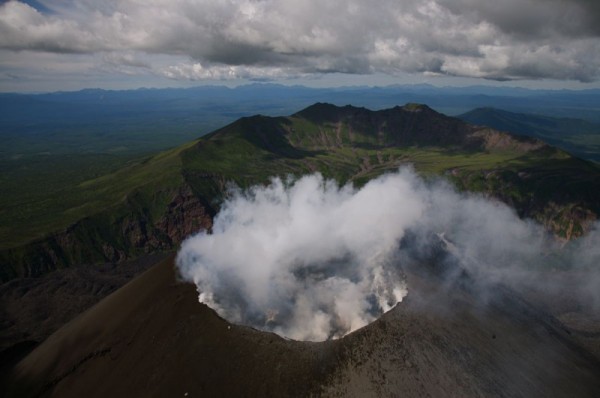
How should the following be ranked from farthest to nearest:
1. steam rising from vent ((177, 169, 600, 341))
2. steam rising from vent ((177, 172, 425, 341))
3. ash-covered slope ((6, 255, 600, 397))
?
steam rising from vent ((177, 169, 600, 341)) → steam rising from vent ((177, 172, 425, 341)) → ash-covered slope ((6, 255, 600, 397))

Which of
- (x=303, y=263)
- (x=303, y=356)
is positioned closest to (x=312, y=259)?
(x=303, y=263)

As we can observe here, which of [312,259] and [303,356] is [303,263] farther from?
[303,356]

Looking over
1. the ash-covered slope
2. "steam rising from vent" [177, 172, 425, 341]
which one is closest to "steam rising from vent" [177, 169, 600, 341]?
"steam rising from vent" [177, 172, 425, 341]

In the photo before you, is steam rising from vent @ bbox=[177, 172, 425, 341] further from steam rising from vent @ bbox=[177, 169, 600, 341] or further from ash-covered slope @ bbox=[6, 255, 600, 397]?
ash-covered slope @ bbox=[6, 255, 600, 397]

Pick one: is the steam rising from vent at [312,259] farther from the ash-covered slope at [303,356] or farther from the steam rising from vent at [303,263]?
the ash-covered slope at [303,356]

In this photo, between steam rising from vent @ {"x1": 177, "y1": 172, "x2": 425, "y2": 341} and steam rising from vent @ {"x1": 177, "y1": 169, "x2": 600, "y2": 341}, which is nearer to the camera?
steam rising from vent @ {"x1": 177, "y1": 172, "x2": 425, "y2": 341}

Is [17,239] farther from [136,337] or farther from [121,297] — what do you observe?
[136,337]

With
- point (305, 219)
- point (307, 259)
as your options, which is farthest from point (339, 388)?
point (305, 219)

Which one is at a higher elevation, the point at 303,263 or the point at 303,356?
the point at 303,356

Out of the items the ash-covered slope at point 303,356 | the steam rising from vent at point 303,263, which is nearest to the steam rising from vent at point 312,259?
the steam rising from vent at point 303,263
